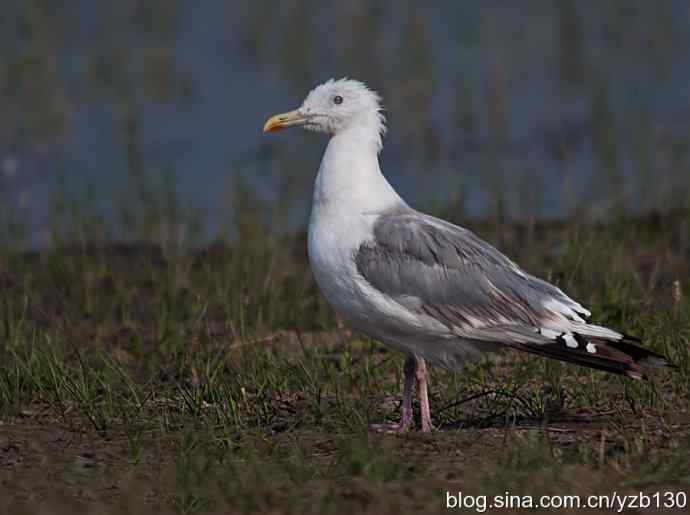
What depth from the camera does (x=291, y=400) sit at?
606 centimetres

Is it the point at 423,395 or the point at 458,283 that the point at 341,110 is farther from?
the point at 423,395

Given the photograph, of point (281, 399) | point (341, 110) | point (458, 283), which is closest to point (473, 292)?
point (458, 283)

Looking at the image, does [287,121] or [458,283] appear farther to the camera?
[287,121]

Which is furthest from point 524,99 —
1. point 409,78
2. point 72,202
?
point 72,202

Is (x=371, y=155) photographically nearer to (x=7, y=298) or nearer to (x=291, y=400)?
(x=291, y=400)

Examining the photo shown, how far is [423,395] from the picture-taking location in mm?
5664

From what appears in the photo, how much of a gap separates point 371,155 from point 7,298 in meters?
2.51

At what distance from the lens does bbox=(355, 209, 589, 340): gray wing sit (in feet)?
18.4

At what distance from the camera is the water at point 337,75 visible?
1134cm

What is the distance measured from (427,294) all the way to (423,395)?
42 cm

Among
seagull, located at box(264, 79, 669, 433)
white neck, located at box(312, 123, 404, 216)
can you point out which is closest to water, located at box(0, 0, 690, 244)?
white neck, located at box(312, 123, 404, 216)

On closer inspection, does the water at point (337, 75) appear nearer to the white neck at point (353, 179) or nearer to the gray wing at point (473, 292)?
the white neck at point (353, 179)

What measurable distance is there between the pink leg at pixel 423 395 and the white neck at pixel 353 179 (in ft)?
2.25

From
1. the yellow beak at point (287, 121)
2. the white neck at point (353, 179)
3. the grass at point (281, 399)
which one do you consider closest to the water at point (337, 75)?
the grass at point (281, 399)
